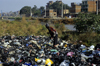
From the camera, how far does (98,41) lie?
858 centimetres

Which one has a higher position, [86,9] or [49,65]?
[86,9]

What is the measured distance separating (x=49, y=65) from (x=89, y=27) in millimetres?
7610

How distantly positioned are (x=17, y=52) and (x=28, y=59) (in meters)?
1.07

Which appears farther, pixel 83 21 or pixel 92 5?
pixel 92 5

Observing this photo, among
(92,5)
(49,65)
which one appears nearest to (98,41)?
(49,65)

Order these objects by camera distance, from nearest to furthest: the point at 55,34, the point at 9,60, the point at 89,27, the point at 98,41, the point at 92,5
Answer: the point at 9,60 < the point at 55,34 < the point at 98,41 < the point at 89,27 < the point at 92,5

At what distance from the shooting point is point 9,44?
23.6 feet

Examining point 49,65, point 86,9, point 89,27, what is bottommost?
point 49,65

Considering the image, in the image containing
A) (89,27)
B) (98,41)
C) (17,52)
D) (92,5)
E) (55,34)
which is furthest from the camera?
Result: (92,5)

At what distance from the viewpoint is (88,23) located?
11.7 metres

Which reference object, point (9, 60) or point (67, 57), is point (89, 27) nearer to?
point (67, 57)

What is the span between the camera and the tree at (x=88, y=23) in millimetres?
11438

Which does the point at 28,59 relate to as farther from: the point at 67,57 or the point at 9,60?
the point at 67,57

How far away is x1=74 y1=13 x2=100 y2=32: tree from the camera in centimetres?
1144
